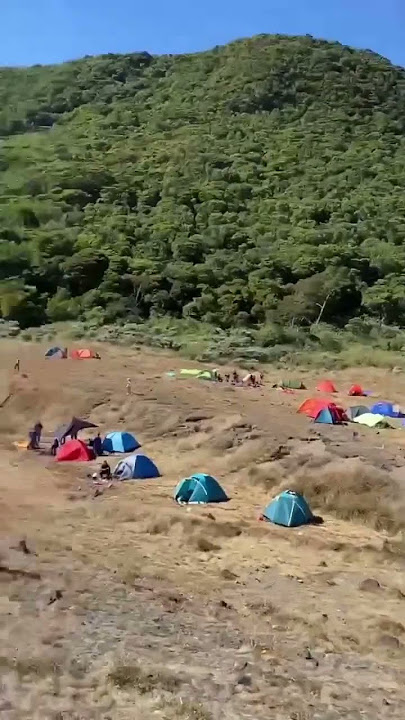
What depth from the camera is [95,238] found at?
57.4 m

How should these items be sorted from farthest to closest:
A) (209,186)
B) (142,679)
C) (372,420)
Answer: (209,186) → (372,420) → (142,679)

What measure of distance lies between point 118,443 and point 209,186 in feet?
151

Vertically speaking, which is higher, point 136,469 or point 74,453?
point 136,469

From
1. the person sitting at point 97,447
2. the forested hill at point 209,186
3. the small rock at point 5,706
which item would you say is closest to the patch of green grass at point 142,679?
the small rock at point 5,706

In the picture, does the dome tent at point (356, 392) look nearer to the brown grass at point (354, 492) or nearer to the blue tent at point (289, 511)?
the brown grass at point (354, 492)

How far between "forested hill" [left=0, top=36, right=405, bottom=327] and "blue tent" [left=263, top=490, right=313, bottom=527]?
33.0 meters

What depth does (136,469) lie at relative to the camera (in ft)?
63.2

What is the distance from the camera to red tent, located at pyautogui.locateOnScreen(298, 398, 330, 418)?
995 inches

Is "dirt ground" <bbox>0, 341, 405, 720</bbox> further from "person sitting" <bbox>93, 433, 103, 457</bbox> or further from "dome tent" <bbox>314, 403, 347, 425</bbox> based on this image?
"person sitting" <bbox>93, 433, 103, 457</bbox>

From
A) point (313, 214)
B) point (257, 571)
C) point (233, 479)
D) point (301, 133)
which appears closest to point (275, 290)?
point (313, 214)

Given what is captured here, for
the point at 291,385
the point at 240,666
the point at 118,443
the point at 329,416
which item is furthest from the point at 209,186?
the point at 240,666

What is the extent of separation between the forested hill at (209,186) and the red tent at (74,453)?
93.3 feet

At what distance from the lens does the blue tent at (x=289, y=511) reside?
1591 cm

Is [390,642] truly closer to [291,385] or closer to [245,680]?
[245,680]
